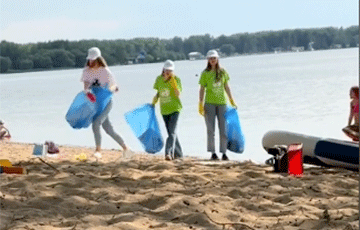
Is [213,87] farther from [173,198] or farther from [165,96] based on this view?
[173,198]

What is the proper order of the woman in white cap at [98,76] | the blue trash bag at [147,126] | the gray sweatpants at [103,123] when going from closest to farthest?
1. the woman in white cap at [98,76]
2. the gray sweatpants at [103,123]
3. the blue trash bag at [147,126]

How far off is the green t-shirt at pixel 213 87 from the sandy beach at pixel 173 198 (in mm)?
1515

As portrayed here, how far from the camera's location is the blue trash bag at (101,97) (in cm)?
1216

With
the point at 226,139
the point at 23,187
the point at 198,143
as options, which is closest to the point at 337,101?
the point at 198,143

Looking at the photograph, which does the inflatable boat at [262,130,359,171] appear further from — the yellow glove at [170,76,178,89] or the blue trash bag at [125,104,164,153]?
the blue trash bag at [125,104,164,153]

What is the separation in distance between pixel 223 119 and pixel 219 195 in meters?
3.82

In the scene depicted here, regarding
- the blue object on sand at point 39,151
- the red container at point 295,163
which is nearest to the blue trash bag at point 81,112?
the blue object on sand at point 39,151

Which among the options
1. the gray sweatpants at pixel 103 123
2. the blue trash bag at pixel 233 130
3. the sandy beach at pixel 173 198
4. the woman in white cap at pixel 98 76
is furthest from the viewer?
the blue trash bag at pixel 233 130

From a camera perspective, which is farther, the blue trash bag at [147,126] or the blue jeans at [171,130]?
the blue trash bag at [147,126]

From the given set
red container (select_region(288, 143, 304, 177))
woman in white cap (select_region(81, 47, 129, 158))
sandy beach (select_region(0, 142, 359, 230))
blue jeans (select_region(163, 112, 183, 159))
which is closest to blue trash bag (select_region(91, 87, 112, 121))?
woman in white cap (select_region(81, 47, 129, 158))

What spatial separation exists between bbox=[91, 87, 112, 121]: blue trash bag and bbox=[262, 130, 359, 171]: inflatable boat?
236 centimetres

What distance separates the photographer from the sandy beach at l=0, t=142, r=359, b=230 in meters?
7.36

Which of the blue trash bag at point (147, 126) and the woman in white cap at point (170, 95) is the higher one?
the woman in white cap at point (170, 95)

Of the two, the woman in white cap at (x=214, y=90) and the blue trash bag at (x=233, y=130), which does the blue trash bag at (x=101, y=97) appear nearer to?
the woman in white cap at (x=214, y=90)
